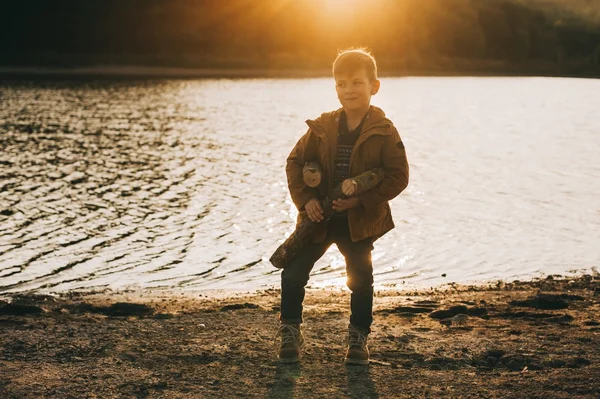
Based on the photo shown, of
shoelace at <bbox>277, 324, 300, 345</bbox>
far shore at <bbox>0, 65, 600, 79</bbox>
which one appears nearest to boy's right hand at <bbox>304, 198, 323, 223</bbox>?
shoelace at <bbox>277, 324, 300, 345</bbox>

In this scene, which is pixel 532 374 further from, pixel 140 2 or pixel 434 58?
pixel 434 58

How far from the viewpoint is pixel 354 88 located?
4879 millimetres

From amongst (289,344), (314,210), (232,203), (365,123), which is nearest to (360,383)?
(289,344)

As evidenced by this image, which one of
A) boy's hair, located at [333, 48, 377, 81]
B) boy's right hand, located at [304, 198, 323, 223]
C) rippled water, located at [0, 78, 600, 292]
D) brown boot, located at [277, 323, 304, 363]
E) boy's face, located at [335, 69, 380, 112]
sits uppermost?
boy's hair, located at [333, 48, 377, 81]

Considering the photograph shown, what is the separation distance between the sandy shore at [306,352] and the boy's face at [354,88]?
1720mm

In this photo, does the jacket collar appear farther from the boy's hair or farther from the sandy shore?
the sandy shore

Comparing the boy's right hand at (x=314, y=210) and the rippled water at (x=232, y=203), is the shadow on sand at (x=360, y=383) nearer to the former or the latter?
Answer: the boy's right hand at (x=314, y=210)

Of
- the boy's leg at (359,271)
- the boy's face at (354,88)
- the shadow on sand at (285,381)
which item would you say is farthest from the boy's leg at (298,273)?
the boy's face at (354,88)

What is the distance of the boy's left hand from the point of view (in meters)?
4.82

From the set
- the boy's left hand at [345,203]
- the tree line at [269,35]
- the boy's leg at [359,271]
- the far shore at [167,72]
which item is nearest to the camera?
the boy's left hand at [345,203]

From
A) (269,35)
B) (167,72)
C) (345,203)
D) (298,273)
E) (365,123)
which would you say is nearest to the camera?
(345,203)

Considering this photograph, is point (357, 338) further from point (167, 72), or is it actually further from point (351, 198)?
point (167, 72)

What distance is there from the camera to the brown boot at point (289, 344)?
5.04 meters

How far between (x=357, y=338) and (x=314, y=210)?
91cm
